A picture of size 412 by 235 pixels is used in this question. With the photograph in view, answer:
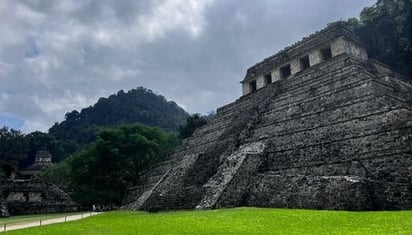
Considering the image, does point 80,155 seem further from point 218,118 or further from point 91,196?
point 218,118

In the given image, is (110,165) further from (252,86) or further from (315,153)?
(315,153)

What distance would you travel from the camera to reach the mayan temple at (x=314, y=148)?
10633 millimetres

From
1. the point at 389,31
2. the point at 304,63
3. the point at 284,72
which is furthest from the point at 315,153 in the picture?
the point at 389,31

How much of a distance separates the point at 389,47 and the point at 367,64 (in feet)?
28.0

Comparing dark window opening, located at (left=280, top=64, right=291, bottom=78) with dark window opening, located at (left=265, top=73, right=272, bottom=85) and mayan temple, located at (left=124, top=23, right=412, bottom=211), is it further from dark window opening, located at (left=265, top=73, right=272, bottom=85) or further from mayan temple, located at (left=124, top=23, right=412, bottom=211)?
mayan temple, located at (left=124, top=23, right=412, bottom=211)

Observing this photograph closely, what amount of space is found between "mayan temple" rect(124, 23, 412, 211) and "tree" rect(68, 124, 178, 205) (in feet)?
17.8

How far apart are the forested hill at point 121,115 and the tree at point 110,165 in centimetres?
4951

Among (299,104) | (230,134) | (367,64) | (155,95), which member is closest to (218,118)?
(230,134)

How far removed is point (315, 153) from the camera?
13367mm

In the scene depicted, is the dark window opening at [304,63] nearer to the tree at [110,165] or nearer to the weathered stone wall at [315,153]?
the weathered stone wall at [315,153]

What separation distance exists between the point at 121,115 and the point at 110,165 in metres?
57.3

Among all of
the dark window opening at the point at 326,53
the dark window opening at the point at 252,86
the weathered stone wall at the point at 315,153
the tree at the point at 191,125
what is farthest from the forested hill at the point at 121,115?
the weathered stone wall at the point at 315,153

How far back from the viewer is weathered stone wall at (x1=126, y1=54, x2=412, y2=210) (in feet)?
34.5

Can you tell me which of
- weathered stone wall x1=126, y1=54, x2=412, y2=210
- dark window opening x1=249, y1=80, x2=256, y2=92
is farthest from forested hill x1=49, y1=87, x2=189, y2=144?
weathered stone wall x1=126, y1=54, x2=412, y2=210
